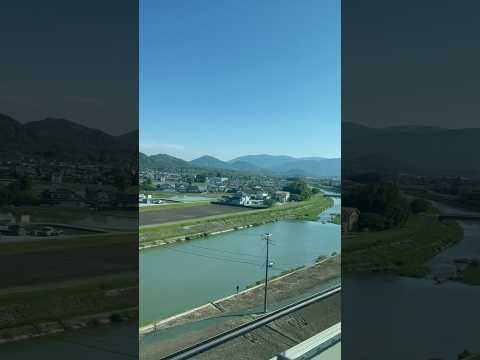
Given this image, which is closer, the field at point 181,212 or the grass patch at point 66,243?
the grass patch at point 66,243

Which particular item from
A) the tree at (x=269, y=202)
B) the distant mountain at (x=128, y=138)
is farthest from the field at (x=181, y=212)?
the distant mountain at (x=128, y=138)

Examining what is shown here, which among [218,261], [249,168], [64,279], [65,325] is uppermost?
[249,168]

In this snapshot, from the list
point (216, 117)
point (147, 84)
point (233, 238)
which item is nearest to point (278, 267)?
point (233, 238)

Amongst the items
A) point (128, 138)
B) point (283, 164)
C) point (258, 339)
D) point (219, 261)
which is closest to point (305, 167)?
point (283, 164)

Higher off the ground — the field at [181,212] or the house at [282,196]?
the house at [282,196]

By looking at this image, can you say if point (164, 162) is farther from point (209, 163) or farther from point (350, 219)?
point (350, 219)

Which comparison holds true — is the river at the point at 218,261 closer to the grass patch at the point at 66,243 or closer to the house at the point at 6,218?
the grass patch at the point at 66,243

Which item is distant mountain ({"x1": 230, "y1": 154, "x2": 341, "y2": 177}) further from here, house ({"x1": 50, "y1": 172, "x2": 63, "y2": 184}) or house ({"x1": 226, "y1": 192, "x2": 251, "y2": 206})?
house ({"x1": 50, "y1": 172, "x2": 63, "y2": 184})

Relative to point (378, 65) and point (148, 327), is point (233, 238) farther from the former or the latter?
point (378, 65)
